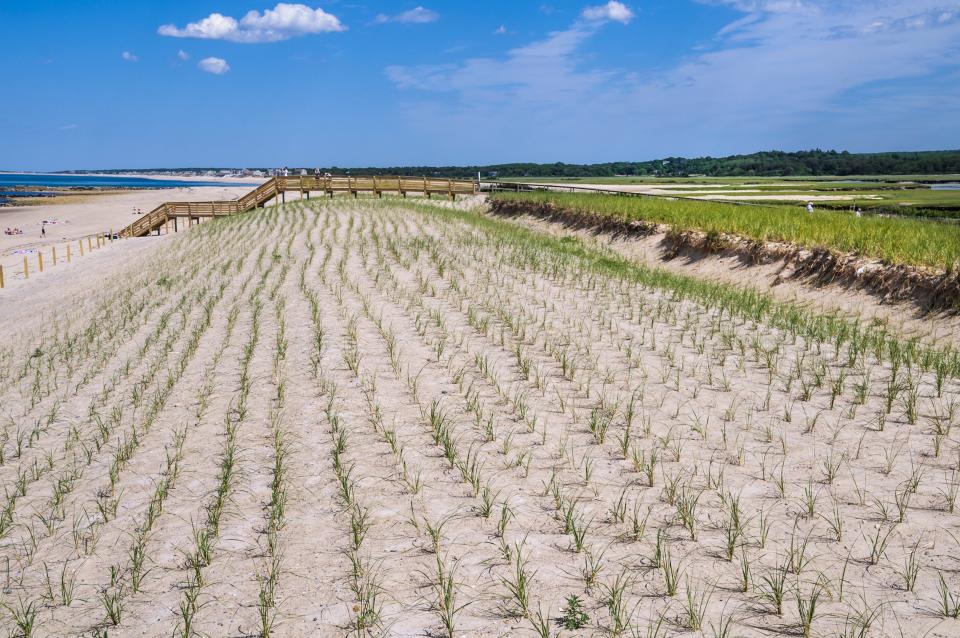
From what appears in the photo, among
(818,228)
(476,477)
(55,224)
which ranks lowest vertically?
(476,477)

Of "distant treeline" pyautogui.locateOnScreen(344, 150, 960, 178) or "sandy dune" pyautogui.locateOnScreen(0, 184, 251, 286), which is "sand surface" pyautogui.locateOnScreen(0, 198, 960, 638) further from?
"distant treeline" pyautogui.locateOnScreen(344, 150, 960, 178)

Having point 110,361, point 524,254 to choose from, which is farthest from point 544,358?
point 524,254

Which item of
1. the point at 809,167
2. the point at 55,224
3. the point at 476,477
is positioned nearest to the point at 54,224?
the point at 55,224

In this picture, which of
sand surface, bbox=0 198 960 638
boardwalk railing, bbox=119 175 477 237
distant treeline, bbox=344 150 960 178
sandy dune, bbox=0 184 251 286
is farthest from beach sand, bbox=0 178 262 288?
distant treeline, bbox=344 150 960 178

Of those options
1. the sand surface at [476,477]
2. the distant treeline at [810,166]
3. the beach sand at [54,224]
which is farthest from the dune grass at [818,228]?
the distant treeline at [810,166]

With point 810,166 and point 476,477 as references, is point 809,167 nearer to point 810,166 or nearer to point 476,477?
point 810,166

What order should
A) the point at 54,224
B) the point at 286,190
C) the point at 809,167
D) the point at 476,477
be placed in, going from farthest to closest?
the point at 809,167
the point at 54,224
the point at 286,190
the point at 476,477

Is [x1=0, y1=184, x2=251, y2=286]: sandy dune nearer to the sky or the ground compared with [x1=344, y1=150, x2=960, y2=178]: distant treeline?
nearer to the ground

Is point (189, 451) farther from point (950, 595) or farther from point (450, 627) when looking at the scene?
point (950, 595)
